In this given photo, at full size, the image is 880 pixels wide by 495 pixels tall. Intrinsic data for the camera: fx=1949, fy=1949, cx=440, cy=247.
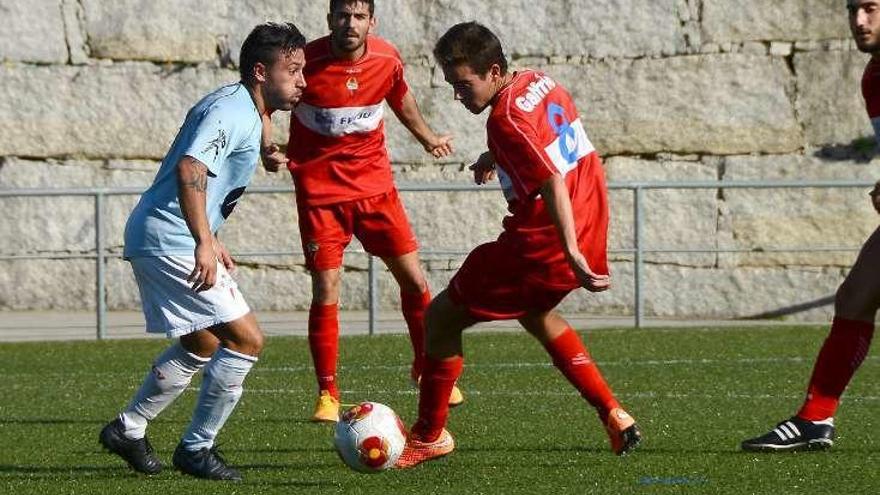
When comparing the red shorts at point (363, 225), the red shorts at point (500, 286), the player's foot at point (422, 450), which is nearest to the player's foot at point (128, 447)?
the player's foot at point (422, 450)

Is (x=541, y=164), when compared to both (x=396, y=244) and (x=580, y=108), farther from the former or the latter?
(x=580, y=108)

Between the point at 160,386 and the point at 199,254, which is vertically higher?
the point at 199,254

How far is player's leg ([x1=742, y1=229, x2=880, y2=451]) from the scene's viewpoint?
7562 millimetres

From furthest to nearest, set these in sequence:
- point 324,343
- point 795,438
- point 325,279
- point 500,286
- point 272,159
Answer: point 325,279, point 324,343, point 272,159, point 795,438, point 500,286

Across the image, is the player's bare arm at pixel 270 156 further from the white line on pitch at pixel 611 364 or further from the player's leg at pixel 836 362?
the white line on pitch at pixel 611 364

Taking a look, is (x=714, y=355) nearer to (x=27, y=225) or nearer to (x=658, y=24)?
(x=658, y=24)

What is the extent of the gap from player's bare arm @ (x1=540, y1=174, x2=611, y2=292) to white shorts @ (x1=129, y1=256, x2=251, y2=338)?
1.17 m

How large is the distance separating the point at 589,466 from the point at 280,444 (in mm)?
1460

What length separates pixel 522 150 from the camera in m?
6.89

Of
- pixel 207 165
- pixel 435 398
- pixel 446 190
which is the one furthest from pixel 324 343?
Result: pixel 446 190

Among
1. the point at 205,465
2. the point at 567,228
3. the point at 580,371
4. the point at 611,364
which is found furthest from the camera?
the point at 611,364

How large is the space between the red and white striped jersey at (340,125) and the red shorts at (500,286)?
233 centimetres

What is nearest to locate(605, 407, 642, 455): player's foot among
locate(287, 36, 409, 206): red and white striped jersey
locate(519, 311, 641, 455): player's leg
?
locate(519, 311, 641, 455): player's leg

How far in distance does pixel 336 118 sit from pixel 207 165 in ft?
8.46
